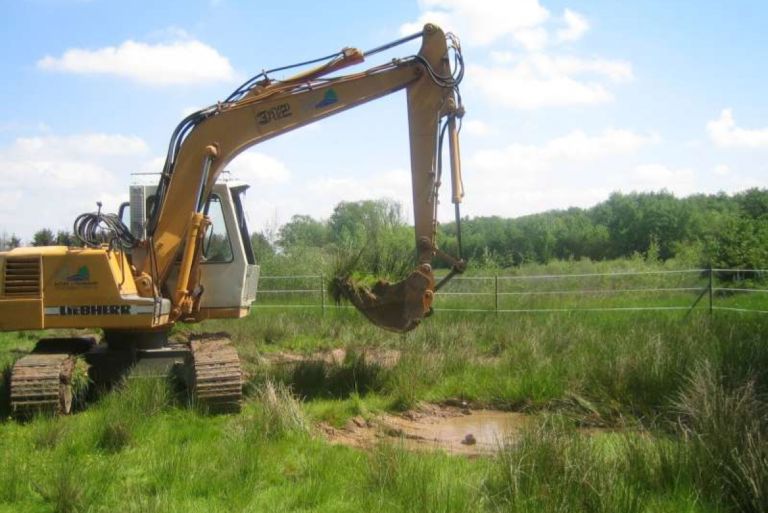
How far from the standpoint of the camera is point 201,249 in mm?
9680

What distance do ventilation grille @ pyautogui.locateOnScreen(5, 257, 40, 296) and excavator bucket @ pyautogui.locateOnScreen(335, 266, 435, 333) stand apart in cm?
379

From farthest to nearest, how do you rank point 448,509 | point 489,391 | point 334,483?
1. point 489,391
2. point 334,483
3. point 448,509

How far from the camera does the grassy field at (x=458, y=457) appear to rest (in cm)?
501

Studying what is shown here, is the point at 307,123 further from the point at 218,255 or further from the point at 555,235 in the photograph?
the point at 555,235

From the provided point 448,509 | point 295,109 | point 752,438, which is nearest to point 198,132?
point 295,109

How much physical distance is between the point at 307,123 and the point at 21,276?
12.3 feet

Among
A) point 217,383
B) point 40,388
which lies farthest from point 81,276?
point 217,383

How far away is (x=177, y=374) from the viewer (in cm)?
954

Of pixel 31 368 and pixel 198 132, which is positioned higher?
pixel 198 132

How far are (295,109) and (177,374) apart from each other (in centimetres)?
349

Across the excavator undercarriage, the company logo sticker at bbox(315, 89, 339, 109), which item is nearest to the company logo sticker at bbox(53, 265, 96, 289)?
the excavator undercarriage

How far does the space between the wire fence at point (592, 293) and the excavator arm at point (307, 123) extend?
5.67 metres

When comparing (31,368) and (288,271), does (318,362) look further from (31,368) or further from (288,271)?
(288,271)

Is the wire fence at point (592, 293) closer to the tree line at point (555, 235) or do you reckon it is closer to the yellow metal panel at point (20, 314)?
the tree line at point (555, 235)
